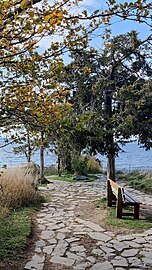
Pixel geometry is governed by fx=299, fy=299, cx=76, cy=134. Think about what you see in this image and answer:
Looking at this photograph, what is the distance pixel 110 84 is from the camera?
6445 millimetres

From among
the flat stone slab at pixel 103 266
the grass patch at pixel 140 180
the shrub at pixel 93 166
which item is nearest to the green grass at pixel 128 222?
the flat stone slab at pixel 103 266

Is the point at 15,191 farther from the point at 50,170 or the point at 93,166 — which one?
the point at 50,170

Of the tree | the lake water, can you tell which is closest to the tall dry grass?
the lake water

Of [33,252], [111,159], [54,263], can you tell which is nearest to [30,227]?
[33,252]

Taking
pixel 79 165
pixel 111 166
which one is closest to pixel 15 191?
pixel 111 166

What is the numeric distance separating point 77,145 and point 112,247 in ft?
9.11

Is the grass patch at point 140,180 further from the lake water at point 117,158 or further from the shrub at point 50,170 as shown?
the shrub at point 50,170

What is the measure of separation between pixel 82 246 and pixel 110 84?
367 centimetres

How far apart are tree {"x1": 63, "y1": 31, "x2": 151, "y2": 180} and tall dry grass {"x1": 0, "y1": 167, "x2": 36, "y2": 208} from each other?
169cm

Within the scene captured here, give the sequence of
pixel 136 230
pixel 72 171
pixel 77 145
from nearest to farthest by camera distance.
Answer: pixel 136 230 → pixel 77 145 → pixel 72 171

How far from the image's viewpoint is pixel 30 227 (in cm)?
453

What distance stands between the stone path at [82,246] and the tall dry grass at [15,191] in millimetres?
490

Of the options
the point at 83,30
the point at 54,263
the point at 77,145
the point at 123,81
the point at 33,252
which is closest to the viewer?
the point at 83,30

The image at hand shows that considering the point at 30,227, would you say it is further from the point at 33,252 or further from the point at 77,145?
the point at 77,145
